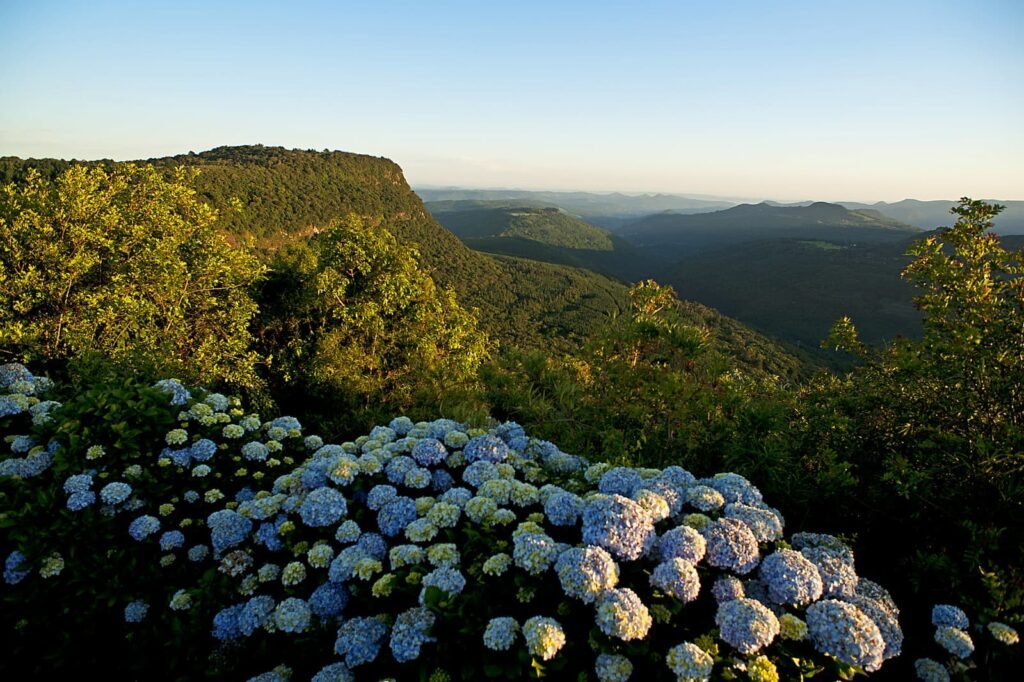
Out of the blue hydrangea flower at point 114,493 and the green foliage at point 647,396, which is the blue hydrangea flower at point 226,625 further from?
the green foliage at point 647,396

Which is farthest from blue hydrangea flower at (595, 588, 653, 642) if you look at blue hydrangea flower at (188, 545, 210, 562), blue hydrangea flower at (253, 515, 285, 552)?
blue hydrangea flower at (188, 545, 210, 562)

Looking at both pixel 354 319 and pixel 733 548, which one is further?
pixel 354 319

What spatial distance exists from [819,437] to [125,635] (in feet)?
19.8

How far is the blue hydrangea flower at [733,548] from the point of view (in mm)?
2865

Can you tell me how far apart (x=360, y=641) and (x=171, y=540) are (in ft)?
6.66

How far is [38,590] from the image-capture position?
12.0 ft

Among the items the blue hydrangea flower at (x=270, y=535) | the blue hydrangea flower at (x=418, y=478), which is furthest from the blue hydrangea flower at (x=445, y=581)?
the blue hydrangea flower at (x=270, y=535)

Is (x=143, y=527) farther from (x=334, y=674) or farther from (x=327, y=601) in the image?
(x=334, y=674)

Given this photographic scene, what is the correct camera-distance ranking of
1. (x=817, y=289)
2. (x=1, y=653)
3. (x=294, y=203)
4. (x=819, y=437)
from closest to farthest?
(x=1, y=653), (x=819, y=437), (x=294, y=203), (x=817, y=289)

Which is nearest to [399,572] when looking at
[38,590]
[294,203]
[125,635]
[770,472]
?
[125,635]

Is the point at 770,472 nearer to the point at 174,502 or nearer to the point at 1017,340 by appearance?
the point at 1017,340

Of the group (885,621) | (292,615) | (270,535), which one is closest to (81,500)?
(270,535)

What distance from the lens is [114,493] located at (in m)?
3.98

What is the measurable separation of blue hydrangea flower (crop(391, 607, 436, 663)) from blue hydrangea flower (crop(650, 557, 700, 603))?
1.29 metres
